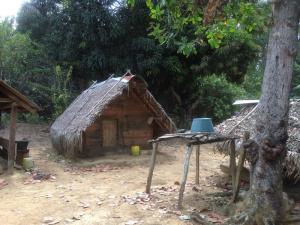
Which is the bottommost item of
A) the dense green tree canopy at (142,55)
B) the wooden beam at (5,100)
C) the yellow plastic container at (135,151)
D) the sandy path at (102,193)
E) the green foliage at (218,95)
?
the sandy path at (102,193)

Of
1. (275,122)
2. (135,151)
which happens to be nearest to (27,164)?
(135,151)

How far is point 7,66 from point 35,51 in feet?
4.83

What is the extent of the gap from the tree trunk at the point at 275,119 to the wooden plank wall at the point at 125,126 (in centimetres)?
667

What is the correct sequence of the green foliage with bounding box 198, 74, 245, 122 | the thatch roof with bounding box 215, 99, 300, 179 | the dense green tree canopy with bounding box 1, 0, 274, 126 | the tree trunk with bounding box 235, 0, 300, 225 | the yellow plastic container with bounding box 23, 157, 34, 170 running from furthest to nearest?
the green foliage with bounding box 198, 74, 245, 122 → the dense green tree canopy with bounding box 1, 0, 274, 126 → the yellow plastic container with bounding box 23, 157, 34, 170 → the thatch roof with bounding box 215, 99, 300, 179 → the tree trunk with bounding box 235, 0, 300, 225

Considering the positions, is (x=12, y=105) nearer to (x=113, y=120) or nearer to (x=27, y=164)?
(x=27, y=164)

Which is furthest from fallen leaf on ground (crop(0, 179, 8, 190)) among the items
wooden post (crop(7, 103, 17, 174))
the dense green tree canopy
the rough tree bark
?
→ the dense green tree canopy

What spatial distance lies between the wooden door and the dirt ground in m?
0.49

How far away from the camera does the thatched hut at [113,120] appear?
36.3 feet

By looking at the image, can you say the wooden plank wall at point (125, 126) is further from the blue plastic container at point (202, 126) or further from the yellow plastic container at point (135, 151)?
the blue plastic container at point (202, 126)

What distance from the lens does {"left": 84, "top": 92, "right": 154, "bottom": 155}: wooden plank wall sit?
11664 mm

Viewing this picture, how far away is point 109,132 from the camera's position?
11.9 m

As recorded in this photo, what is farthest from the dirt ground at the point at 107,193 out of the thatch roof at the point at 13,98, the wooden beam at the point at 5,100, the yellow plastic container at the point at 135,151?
Result: the wooden beam at the point at 5,100

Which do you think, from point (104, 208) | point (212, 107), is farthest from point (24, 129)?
point (104, 208)

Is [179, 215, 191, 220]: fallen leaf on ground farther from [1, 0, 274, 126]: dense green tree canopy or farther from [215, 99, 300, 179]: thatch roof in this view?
[1, 0, 274, 126]: dense green tree canopy
